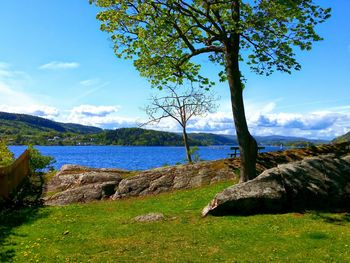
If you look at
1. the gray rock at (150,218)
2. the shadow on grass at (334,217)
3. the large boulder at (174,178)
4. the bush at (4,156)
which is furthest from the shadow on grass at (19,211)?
the shadow on grass at (334,217)

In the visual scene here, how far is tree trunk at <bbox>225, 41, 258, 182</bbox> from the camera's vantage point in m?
27.2

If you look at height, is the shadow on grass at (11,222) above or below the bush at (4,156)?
below

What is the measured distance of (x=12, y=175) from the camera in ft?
112

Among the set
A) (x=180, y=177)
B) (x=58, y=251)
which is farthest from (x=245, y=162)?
(x=58, y=251)

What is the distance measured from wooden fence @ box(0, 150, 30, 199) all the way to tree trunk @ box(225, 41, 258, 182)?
20033mm

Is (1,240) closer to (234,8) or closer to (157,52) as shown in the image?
(157,52)

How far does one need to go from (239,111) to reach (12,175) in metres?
21.8

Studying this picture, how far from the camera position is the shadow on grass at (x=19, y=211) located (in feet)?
61.6

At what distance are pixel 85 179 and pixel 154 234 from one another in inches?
777

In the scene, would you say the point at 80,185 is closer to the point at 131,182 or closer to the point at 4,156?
the point at 131,182

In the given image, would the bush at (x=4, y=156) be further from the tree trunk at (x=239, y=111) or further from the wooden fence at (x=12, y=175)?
the tree trunk at (x=239, y=111)

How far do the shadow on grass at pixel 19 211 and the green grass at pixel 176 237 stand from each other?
0.19ft

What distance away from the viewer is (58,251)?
17.5m

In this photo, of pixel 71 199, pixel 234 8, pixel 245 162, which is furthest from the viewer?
pixel 71 199
